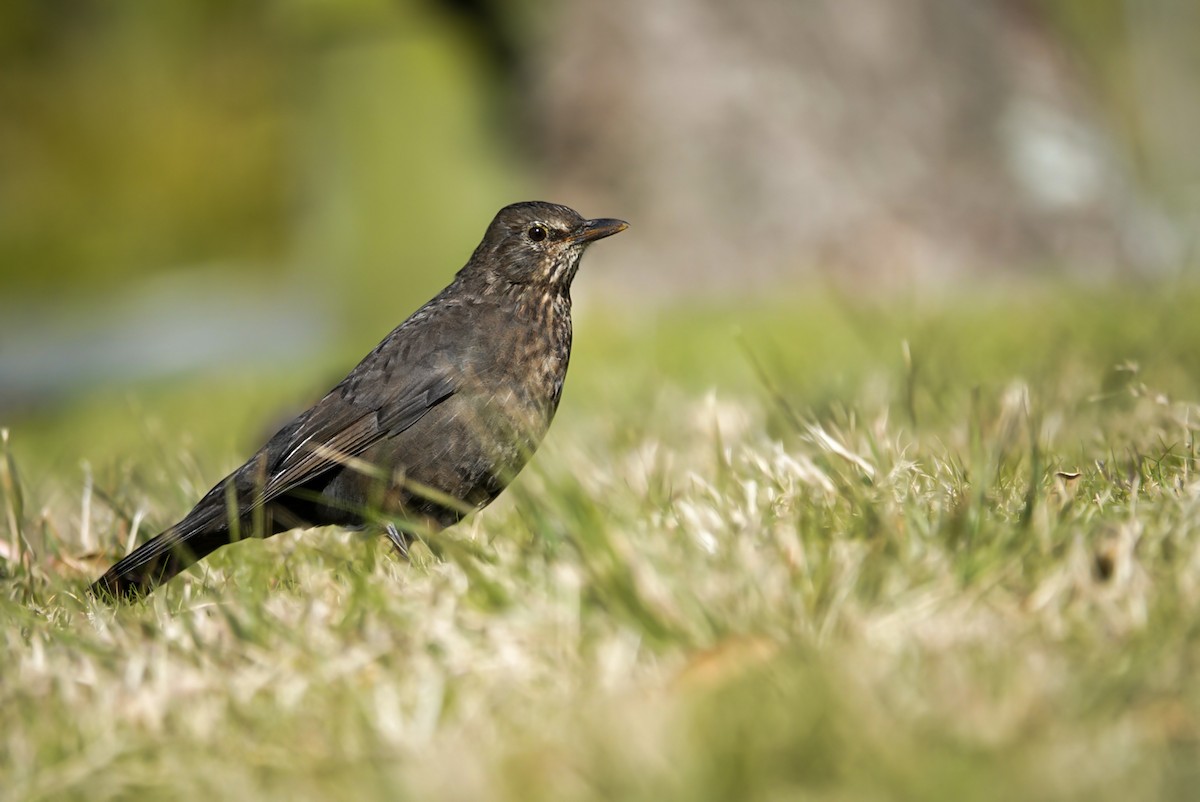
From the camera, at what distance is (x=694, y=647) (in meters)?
2.12

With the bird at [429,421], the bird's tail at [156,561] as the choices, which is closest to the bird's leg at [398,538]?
the bird at [429,421]

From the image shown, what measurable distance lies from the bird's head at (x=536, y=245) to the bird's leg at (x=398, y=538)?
90cm

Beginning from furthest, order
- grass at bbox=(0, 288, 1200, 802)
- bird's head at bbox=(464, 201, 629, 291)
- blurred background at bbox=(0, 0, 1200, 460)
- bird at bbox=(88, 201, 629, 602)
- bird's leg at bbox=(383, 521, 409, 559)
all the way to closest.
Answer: blurred background at bbox=(0, 0, 1200, 460) < bird's head at bbox=(464, 201, 629, 291) < bird at bbox=(88, 201, 629, 602) < bird's leg at bbox=(383, 521, 409, 559) < grass at bbox=(0, 288, 1200, 802)

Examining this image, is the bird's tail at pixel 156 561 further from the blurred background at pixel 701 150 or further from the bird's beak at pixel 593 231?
the blurred background at pixel 701 150

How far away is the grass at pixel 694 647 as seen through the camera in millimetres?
1729

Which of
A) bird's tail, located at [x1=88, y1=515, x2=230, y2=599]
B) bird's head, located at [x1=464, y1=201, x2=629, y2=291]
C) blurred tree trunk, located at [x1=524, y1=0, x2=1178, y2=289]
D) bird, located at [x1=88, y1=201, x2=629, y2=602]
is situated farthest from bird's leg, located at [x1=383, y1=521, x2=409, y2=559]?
blurred tree trunk, located at [x1=524, y1=0, x2=1178, y2=289]

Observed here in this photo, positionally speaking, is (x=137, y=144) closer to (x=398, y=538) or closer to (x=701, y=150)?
(x=701, y=150)

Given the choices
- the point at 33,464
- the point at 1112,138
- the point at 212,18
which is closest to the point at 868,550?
the point at 33,464

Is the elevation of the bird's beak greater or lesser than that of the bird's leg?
greater

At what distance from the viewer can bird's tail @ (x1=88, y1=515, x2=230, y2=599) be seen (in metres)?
3.14

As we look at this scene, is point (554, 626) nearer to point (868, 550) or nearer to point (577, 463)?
point (868, 550)

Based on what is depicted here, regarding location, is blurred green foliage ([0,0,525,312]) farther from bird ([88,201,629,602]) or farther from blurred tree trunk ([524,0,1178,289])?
bird ([88,201,629,602])

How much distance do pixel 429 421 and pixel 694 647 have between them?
6.30 ft

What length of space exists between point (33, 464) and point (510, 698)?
446 cm
